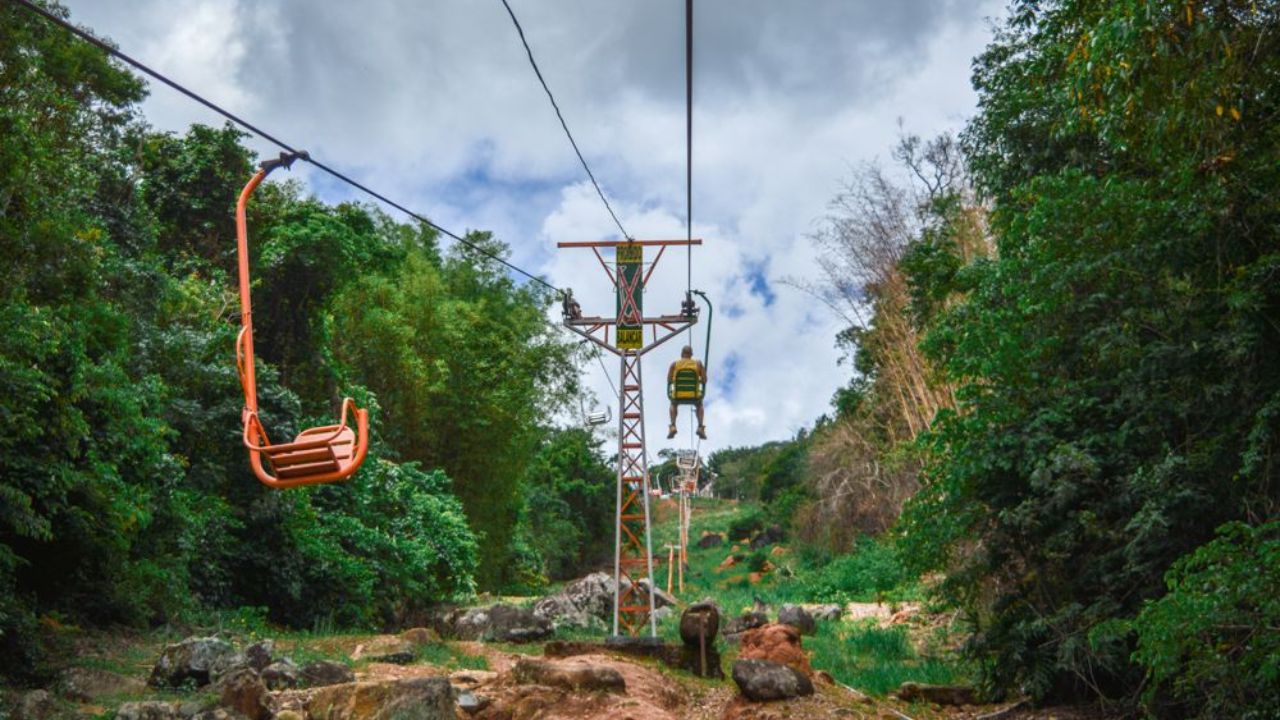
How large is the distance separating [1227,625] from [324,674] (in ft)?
26.2

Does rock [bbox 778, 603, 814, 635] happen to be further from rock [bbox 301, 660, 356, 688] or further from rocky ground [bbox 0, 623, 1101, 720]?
rock [bbox 301, 660, 356, 688]

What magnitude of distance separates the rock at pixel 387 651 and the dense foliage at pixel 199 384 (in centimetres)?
293

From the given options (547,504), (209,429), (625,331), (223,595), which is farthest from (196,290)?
(547,504)

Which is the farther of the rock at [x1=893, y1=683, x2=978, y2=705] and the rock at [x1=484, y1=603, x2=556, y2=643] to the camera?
the rock at [x1=484, y1=603, x2=556, y2=643]

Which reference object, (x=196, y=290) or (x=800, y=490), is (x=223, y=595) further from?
(x=800, y=490)

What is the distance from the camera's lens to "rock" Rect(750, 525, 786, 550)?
48844 millimetres

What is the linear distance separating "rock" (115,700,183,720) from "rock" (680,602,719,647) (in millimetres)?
5485

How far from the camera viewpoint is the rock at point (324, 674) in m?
10.5

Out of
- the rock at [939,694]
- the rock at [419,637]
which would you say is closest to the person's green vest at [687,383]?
the rock at [419,637]

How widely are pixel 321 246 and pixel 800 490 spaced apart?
30.1 meters

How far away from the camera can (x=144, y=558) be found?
1463 cm

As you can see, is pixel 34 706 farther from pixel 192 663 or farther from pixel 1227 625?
pixel 1227 625

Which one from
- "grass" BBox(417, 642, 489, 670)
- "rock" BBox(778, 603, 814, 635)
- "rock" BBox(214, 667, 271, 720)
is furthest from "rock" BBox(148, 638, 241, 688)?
"rock" BBox(778, 603, 814, 635)

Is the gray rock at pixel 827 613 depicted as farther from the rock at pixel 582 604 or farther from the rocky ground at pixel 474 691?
the rocky ground at pixel 474 691
